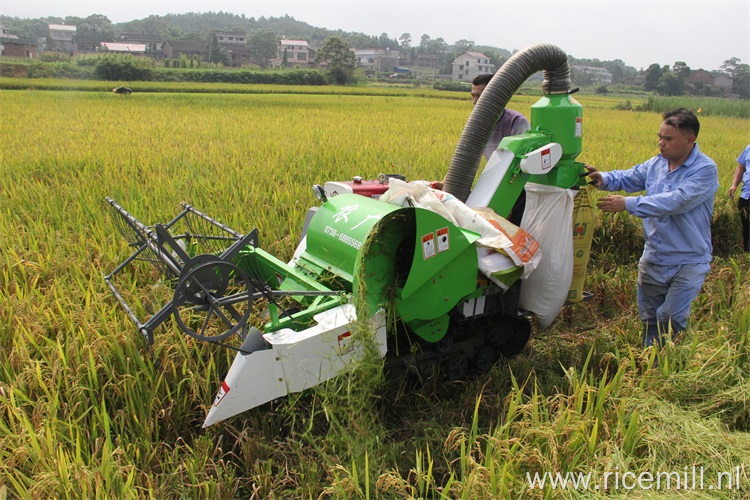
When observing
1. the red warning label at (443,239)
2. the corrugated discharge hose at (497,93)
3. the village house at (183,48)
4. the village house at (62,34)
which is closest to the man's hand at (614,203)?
the corrugated discharge hose at (497,93)

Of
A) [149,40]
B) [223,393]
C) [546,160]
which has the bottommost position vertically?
[223,393]

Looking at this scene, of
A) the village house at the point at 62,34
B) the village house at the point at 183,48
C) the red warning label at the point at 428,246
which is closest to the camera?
the red warning label at the point at 428,246

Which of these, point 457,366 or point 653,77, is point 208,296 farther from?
point 653,77

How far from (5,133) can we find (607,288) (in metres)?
9.88

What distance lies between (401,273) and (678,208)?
1.79 metres

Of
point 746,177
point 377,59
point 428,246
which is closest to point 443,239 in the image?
point 428,246

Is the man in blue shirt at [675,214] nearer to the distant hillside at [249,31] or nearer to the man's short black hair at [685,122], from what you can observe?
the man's short black hair at [685,122]

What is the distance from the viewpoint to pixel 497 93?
10.7ft

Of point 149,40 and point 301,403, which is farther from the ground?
point 149,40

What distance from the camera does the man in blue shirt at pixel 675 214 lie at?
3254 millimetres

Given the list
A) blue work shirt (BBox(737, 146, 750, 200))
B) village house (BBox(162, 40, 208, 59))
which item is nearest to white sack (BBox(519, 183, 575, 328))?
blue work shirt (BBox(737, 146, 750, 200))

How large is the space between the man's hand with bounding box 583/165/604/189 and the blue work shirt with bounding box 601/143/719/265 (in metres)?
0.32

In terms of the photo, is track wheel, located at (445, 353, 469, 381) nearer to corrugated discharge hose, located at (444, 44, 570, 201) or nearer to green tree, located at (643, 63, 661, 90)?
corrugated discharge hose, located at (444, 44, 570, 201)

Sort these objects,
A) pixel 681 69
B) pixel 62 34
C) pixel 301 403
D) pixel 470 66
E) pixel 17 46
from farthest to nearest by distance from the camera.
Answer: pixel 470 66, pixel 62 34, pixel 681 69, pixel 17 46, pixel 301 403
